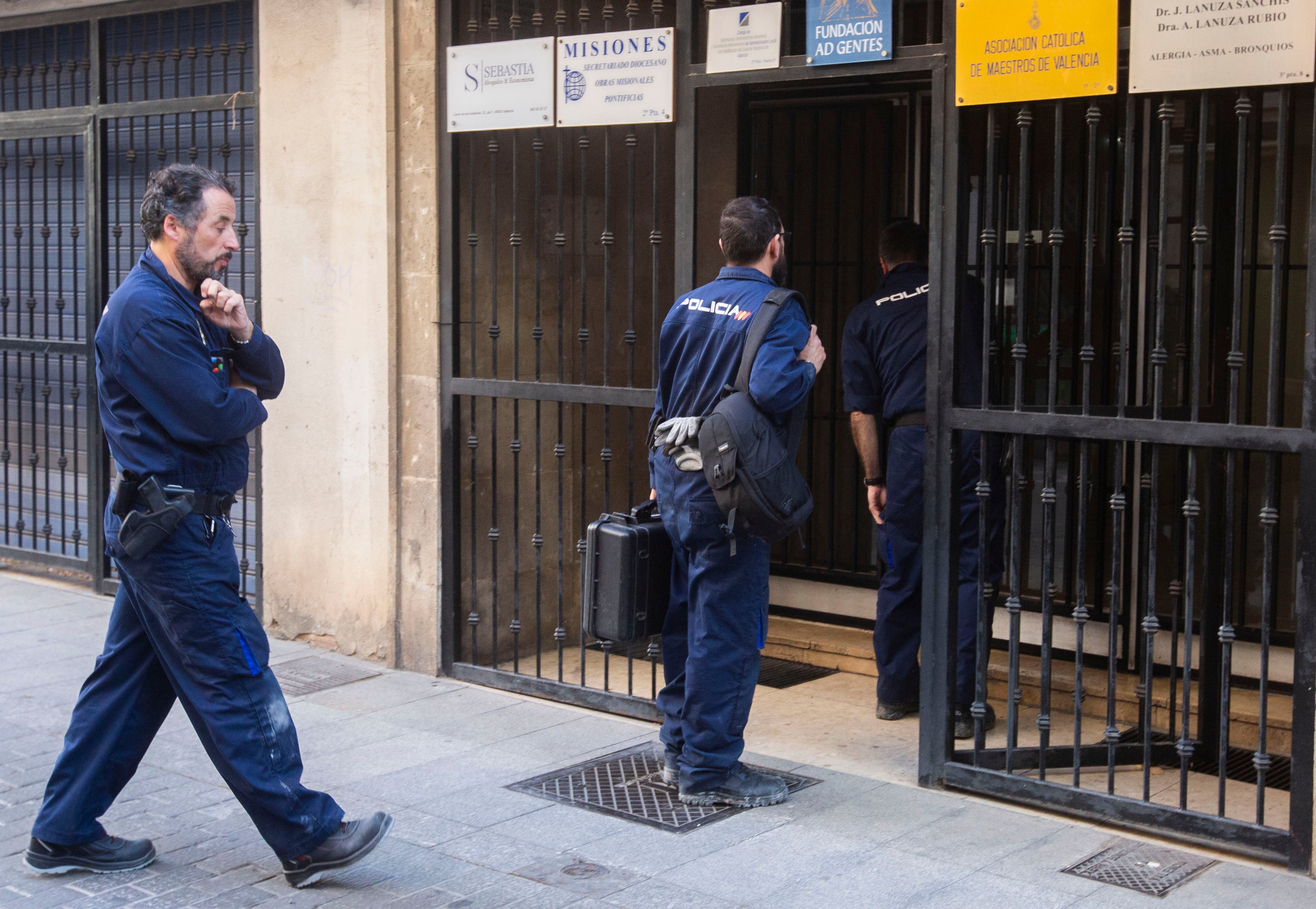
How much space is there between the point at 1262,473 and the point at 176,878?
4.43m

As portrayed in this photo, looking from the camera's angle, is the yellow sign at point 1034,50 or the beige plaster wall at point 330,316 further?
the beige plaster wall at point 330,316

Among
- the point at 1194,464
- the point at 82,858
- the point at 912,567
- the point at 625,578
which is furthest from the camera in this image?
the point at 912,567

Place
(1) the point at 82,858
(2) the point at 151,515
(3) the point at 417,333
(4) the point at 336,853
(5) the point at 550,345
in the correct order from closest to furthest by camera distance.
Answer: (2) the point at 151,515
(4) the point at 336,853
(1) the point at 82,858
(3) the point at 417,333
(5) the point at 550,345

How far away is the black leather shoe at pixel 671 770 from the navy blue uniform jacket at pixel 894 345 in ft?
5.50

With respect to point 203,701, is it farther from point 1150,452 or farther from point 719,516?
point 1150,452

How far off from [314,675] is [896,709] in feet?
8.60

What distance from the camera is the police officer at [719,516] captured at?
467 cm

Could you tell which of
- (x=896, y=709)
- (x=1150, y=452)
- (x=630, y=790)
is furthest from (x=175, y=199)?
(x=896, y=709)

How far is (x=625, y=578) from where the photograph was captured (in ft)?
15.9

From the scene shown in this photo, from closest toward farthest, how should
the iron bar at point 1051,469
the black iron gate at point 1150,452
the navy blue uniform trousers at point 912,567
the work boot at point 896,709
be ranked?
the black iron gate at point 1150,452 < the iron bar at point 1051,469 < the navy blue uniform trousers at point 912,567 < the work boot at point 896,709

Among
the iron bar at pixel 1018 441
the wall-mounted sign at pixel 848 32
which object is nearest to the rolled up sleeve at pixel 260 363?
the wall-mounted sign at pixel 848 32

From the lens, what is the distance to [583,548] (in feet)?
18.0

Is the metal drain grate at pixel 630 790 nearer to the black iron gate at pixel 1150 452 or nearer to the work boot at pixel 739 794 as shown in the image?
the work boot at pixel 739 794

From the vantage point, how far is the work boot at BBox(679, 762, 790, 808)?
188 inches
